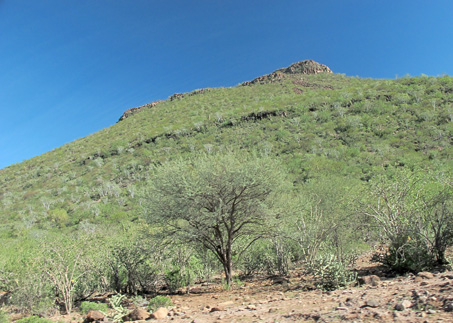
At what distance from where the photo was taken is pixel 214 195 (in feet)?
33.4

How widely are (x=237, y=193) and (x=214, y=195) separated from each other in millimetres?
952

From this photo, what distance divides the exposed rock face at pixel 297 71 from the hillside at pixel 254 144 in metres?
17.9

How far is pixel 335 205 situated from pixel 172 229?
352 inches

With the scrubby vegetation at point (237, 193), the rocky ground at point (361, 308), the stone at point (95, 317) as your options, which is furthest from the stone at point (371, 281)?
the stone at point (95, 317)

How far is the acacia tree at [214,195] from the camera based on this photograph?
999cm

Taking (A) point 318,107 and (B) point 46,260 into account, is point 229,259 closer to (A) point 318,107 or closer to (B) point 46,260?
(B) point 46,260

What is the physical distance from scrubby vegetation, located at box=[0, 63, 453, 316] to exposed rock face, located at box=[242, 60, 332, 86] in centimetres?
624

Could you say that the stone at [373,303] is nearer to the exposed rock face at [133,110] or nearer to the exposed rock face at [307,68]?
the exposed rock face at [307,68]

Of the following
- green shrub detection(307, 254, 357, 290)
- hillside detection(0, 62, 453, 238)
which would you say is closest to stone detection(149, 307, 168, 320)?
green shrub detection(307, 254, 357, 290)

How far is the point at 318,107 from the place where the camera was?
53.9 meters

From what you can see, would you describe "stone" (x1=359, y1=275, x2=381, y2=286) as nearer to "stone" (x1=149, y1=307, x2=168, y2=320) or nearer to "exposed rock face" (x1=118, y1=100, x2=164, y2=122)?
"stone" (x1=149, y1=307, x2=168, y2=320)

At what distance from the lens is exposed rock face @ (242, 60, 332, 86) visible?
90812 mm

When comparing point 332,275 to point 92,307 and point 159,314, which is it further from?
point 92,307

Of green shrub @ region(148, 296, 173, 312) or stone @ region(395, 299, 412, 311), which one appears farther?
green shrub @ region(148, 296, 173, 312)
